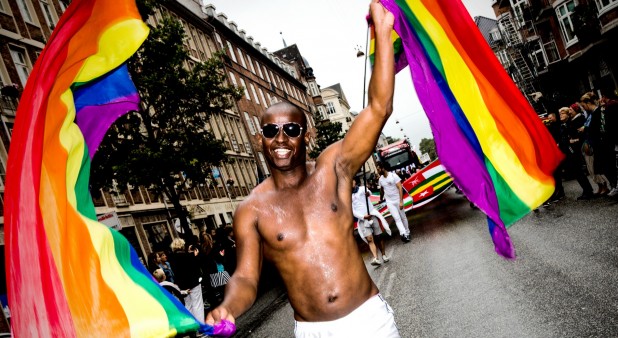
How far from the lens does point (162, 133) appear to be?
54.6ft

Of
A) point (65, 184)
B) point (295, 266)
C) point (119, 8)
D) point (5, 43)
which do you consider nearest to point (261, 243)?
point (295, 266)

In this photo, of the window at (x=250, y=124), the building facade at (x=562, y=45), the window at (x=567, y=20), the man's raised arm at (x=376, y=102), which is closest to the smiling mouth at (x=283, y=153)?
the man's raised arm at (x=376, y=102)

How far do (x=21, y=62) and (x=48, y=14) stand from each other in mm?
3485

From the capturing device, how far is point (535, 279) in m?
5.54

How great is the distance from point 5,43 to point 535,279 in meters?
20.0

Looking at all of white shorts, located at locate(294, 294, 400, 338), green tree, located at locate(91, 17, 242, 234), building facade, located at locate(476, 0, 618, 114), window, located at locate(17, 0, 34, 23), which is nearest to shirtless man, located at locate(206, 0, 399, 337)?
white shorts, located at locate(294, 294, 400, 338)

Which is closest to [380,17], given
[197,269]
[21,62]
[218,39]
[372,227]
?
[197,269]

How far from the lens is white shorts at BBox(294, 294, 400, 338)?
2.51 meters

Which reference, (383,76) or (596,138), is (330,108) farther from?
(383,76)

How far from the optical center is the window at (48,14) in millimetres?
21203

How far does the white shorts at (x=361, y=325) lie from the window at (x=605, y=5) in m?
26.3

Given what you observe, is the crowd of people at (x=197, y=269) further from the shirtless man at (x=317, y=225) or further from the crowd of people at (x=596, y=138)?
the crowd of people at (x=596, y=138)

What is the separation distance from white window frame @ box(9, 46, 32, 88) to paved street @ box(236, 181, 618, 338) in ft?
51.0

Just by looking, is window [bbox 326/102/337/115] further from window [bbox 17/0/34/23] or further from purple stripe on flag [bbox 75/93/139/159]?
purple stripe on flag [bbox 75/93/139/159]
